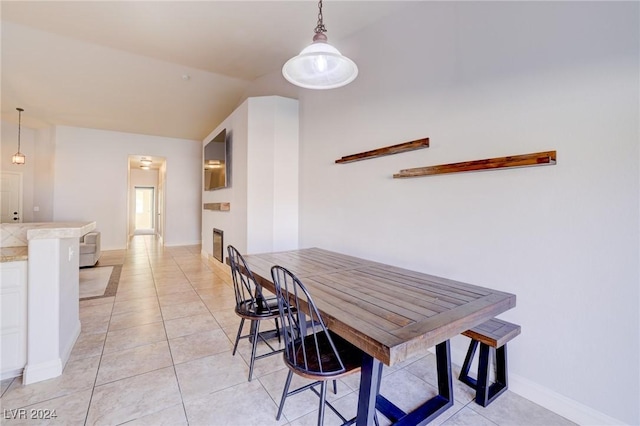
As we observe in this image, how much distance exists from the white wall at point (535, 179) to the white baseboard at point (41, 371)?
279 cm

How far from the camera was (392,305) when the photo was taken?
1.47 m

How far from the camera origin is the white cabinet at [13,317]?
6.36ft

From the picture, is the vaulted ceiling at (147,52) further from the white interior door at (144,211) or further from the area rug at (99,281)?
the white interior door at (144,211)

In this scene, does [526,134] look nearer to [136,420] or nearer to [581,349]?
[581,349]

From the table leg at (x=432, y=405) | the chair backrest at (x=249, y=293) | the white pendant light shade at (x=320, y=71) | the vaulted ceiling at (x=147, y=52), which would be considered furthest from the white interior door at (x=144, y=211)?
the table leg at (x=432, y=405)

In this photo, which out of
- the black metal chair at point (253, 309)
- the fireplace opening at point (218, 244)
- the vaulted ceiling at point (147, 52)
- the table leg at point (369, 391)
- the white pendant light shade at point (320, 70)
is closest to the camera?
the table leg at point (369, 391)

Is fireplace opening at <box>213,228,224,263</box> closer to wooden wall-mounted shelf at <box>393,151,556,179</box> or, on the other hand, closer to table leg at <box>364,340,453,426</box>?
wooden wall-mounted shelf at <box>393,151,556,179</box>

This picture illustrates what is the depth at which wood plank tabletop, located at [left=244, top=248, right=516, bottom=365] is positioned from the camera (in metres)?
1.14

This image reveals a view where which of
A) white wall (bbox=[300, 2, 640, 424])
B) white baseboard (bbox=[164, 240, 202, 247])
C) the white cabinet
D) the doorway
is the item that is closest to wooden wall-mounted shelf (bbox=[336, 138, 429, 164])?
white wall (bbox=[300, 2, 640, 424])

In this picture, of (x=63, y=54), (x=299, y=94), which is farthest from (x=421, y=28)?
(x=63, y=54)

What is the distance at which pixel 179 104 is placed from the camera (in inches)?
235

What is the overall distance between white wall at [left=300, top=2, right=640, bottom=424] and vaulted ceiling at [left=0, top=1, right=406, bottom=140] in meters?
0.97

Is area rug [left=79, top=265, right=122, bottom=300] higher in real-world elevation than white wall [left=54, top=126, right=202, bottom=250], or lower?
lower

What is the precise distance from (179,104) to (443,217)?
5895 millimetres
